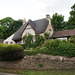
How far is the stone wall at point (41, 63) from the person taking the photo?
1344cm

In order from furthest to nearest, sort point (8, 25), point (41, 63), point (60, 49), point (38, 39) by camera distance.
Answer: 1. point (8, 25)
2. point (38, 39)
3. point (60, 49)
4. point (41, 63)

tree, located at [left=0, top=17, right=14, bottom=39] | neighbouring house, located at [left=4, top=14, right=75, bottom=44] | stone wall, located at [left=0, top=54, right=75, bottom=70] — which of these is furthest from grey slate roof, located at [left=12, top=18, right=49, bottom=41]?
tree, located at [left=0, top=17, right=14, bottom=39]

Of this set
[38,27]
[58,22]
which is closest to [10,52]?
[38,27]

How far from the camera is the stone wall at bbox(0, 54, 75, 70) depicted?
13438 millimetres

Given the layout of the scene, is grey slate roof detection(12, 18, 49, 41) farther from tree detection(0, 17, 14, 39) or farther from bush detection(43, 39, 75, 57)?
tree detection(0, 17, 14, 39)

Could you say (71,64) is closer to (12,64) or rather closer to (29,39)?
(12,64)

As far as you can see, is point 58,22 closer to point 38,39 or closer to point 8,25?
point 38,39

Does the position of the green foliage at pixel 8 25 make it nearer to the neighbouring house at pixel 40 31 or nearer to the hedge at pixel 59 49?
the neighbouring house at pixel 40 31

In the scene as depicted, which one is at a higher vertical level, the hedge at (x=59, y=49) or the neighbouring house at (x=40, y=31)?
the neighbouring house at (x=40, y=31)

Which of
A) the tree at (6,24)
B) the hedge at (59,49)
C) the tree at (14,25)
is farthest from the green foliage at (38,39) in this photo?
the tree at (6,24)

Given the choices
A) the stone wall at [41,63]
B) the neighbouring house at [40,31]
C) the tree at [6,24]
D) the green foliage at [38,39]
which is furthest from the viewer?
the tree at [6,24]

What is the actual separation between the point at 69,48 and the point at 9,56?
958 cm

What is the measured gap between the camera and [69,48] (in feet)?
45.5

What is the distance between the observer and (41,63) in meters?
14.1
